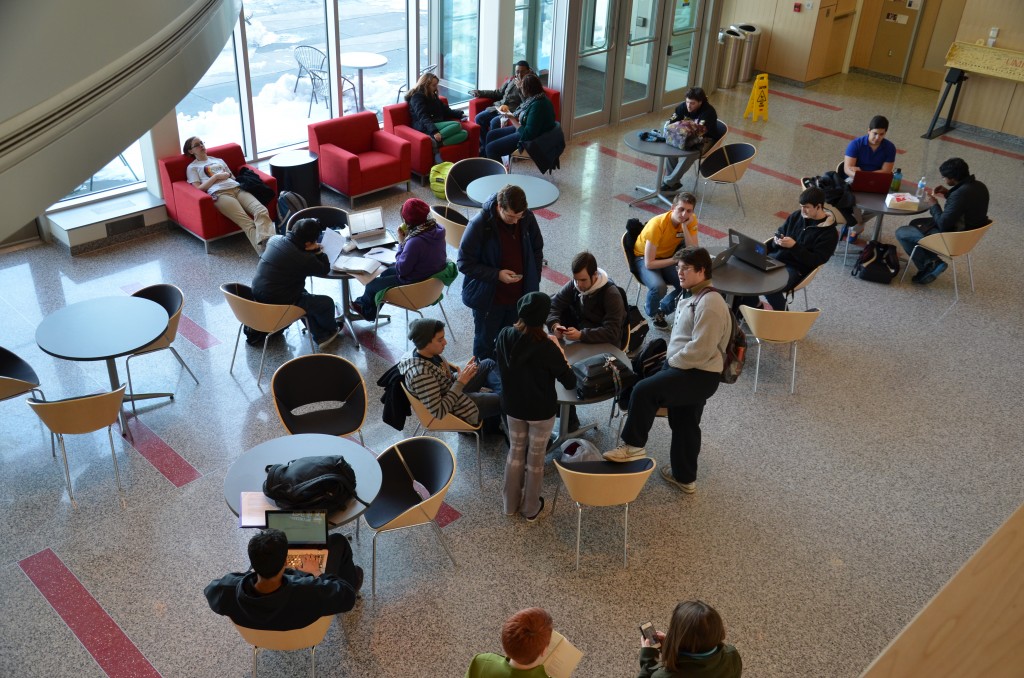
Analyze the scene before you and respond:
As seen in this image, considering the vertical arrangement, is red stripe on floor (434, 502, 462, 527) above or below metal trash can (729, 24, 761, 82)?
below

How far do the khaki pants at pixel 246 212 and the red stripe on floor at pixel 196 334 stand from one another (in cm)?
127

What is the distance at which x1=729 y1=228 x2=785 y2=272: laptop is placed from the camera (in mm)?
6805

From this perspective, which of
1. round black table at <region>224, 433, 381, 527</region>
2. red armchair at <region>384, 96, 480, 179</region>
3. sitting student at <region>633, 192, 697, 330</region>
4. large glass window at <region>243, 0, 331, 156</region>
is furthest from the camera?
red armchair at <region>384, 96, 480, 179</region>

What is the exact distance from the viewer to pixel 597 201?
388 inches

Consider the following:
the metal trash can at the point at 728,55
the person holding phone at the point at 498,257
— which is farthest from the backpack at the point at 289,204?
the metal trash can at the point at 728,55

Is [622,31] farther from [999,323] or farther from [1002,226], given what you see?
[999,323]

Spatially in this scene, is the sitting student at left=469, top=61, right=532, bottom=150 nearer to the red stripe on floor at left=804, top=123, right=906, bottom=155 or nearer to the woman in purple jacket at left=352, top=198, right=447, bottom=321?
the woman in purple jacket at left=352, top=198, right=447, bottom=321

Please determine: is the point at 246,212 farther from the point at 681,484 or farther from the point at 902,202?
the point at 902,202

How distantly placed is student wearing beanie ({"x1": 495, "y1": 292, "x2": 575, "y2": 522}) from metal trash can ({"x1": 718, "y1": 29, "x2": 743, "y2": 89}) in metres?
10.4

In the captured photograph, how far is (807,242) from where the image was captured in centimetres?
705

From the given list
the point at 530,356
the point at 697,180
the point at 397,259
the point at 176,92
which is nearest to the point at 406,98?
the point at 697,180

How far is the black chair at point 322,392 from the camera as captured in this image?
5.32 m

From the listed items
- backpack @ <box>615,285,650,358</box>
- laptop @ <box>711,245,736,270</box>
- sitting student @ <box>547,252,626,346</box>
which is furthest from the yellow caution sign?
sitting student @ <box>547,252,626,346</box>

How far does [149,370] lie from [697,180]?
6500mm
